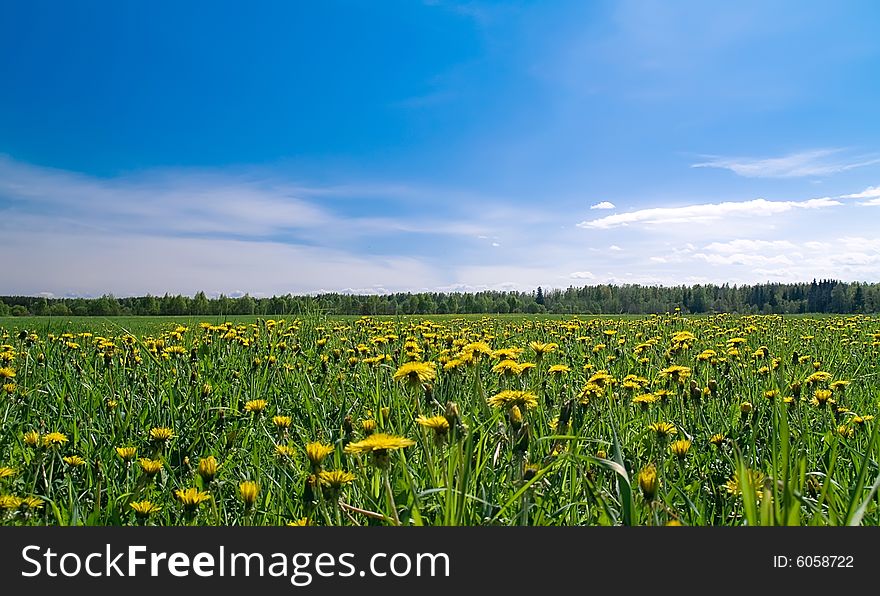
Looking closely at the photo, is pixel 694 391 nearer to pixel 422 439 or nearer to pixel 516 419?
pixel 516 419

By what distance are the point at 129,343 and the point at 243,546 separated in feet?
14.2

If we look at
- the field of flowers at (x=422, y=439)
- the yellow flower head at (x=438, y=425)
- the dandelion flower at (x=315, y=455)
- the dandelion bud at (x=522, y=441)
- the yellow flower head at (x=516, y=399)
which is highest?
the yellow flower head at (x=516, y=399)

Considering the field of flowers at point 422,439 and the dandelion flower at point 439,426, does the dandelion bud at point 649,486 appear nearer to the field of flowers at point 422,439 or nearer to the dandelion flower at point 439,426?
the field of flowers at point 422,439

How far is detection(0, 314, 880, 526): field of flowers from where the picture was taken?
181 centimetres

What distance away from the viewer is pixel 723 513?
2074mm

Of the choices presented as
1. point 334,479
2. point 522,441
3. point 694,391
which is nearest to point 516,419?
point 522,441

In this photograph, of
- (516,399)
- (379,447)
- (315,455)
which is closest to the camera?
(379,447)

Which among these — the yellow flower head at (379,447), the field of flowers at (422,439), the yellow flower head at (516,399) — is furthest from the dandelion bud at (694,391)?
the yellow flower head at (379,447)

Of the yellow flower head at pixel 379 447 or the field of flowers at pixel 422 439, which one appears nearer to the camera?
the yellow flower head at pixel 379 447

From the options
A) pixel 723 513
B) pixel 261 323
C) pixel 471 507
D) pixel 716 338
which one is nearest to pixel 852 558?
Answer: pixel 723 513

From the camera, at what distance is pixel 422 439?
6.33 feet

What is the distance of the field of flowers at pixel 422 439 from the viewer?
1.81 meters

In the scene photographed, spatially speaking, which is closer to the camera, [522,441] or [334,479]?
[334,479]

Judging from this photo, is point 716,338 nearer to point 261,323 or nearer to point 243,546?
point 261,323
